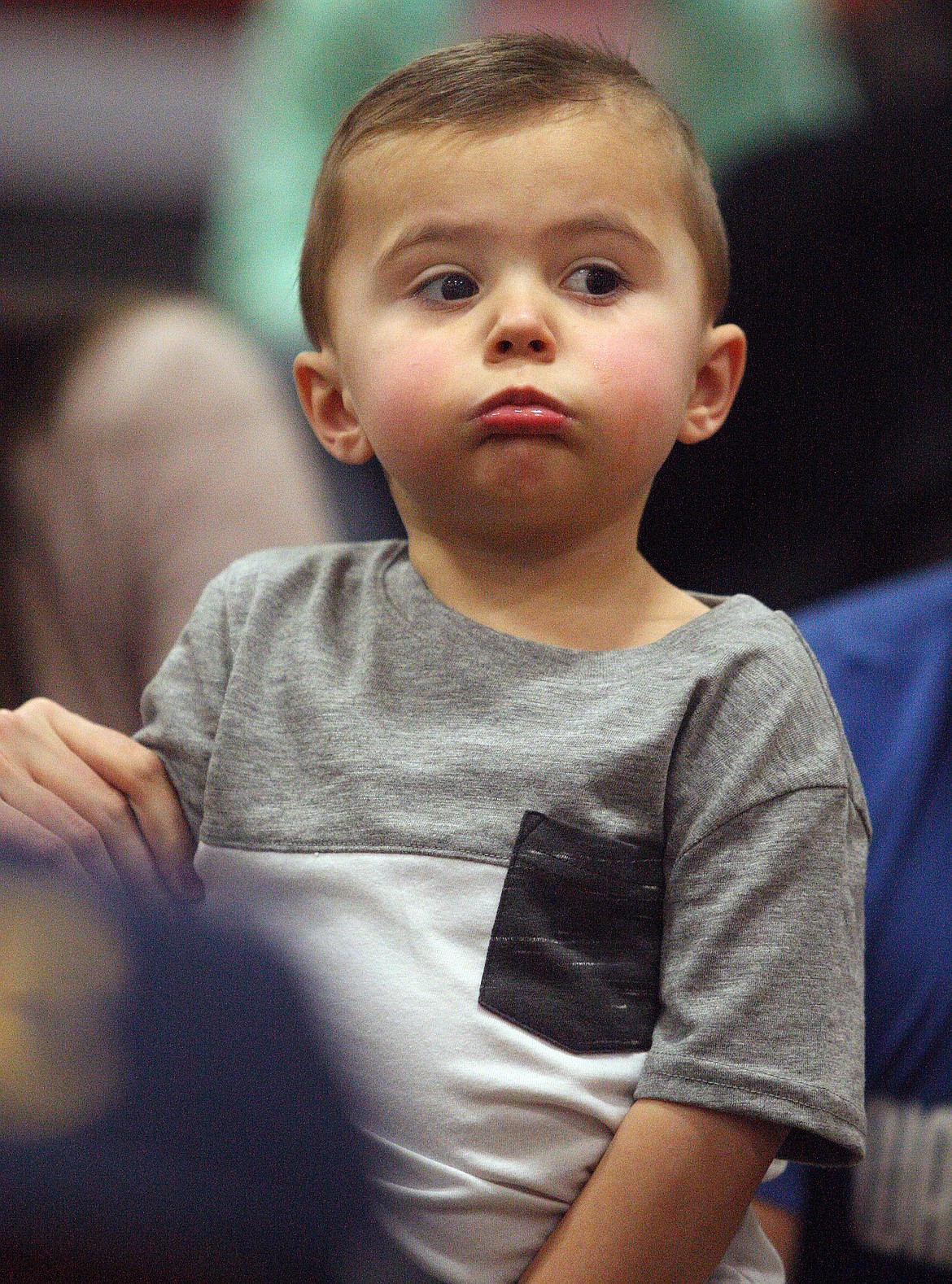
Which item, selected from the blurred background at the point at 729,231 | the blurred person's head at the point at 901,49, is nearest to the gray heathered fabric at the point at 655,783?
the blurred background at the point at 729,231

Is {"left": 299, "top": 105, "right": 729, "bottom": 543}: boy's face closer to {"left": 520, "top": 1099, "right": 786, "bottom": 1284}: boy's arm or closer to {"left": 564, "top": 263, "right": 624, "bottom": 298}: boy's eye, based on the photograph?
{"left": 564, "top": 263, "right": 624, "bottom": 298}: boy's eye

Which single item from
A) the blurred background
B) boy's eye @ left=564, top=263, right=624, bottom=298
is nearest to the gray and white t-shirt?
boy's eye @ left=564, top=263, right=624, bottom=298

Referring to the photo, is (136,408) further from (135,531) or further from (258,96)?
(258,96)

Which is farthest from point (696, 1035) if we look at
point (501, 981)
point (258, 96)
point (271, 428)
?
point (258, 96)

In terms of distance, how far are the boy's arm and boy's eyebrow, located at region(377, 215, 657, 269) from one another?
27 cm

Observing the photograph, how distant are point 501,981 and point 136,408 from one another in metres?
0.41

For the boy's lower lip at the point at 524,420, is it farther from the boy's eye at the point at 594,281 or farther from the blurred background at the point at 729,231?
the blurred background at the point at 729,231

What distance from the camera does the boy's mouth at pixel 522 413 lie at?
458 millimetres

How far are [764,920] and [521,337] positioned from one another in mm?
192

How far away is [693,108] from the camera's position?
54.8 inches

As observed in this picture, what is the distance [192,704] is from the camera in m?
0.53

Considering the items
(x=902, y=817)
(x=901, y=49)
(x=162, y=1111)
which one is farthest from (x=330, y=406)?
(x=901, y=49)

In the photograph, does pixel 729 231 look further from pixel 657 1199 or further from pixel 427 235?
pixel 657 1199

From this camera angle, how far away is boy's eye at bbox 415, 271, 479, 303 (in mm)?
476
